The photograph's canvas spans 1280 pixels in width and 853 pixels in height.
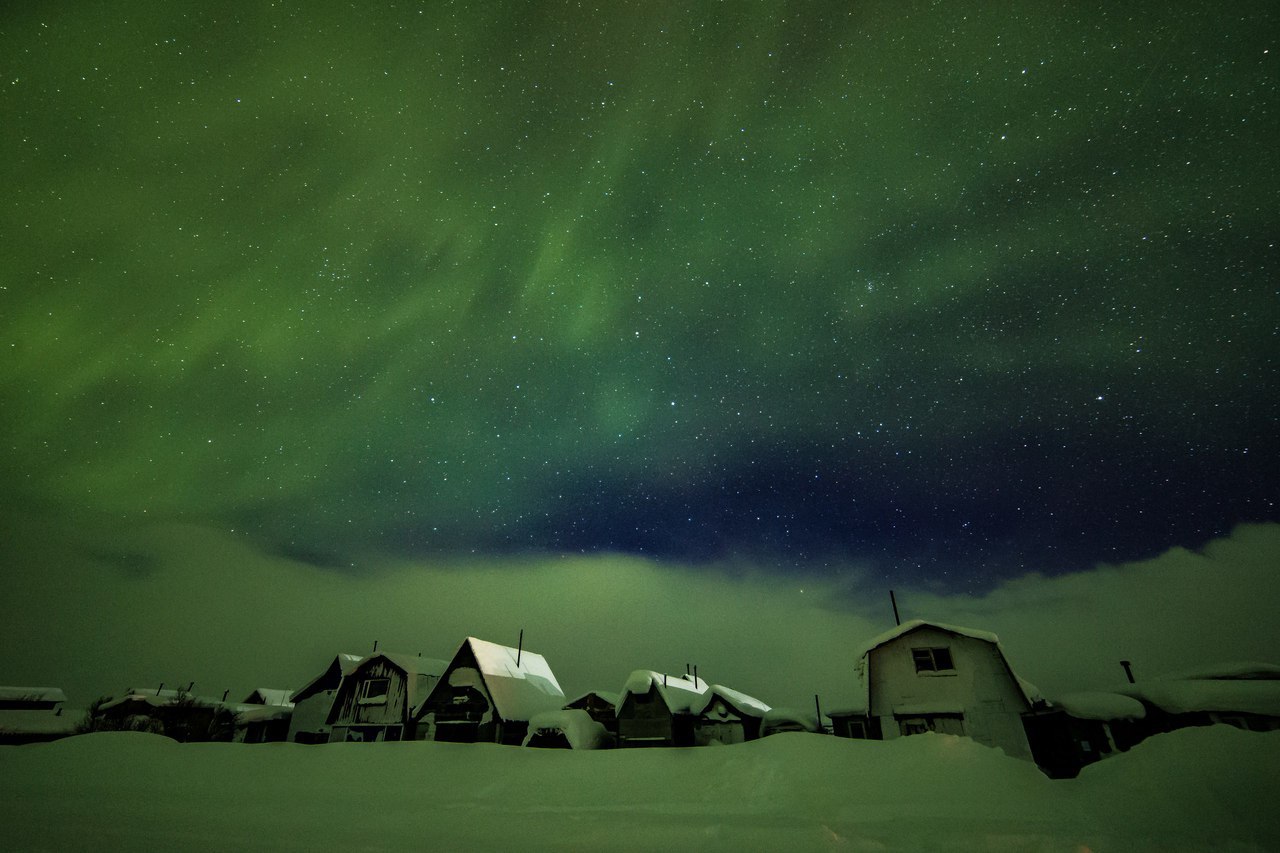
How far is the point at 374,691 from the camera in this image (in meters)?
39.5

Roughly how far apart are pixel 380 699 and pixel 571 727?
15.9m

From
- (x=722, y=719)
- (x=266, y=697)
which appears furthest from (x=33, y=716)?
(x=722, y=719)

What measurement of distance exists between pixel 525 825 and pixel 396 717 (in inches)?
1215

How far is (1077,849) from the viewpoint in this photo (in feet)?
32.6

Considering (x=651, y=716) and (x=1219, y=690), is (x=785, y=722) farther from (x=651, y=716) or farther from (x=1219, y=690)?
(x=1219, y=690)

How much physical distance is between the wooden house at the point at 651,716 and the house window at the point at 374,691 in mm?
17166

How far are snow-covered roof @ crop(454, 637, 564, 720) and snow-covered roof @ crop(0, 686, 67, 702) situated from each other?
62.5 metres

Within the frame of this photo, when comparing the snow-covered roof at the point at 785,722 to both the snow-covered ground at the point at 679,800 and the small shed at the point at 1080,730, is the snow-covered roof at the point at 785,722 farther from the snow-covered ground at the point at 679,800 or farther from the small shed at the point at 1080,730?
the snow-covered ground at the point at 679,800

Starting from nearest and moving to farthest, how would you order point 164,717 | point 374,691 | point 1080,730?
point 1080,730, point 374,691, point 164,717

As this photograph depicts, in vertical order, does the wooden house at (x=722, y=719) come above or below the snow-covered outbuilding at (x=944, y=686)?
below

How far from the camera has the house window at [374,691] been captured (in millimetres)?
39031

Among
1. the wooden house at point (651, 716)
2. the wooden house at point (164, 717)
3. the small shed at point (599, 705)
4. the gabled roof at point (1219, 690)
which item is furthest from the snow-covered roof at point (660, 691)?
the wooden house at point (164, 717)

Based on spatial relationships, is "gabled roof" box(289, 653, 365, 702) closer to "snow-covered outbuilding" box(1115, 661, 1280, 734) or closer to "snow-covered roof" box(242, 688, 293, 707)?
"snow-covered roof" box(242, 688, 293, 707)

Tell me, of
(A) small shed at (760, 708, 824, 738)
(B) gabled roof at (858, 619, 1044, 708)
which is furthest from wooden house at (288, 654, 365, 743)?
(B) gabled roof at (858, 619, 1044, 708)
